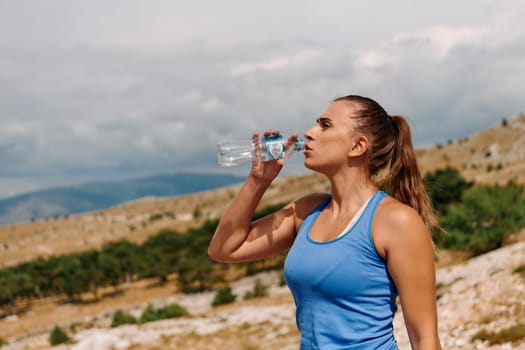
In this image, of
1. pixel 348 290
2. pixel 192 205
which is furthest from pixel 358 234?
pixel 192 205

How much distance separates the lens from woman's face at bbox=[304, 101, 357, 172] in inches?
119

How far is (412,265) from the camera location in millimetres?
2617

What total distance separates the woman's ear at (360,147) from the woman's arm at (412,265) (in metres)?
0.42

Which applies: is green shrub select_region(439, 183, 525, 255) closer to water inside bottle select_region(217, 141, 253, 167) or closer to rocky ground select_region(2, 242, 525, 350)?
rocky ground select_region(2, 242, 525, 350)

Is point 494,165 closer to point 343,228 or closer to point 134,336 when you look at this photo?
point 134,336

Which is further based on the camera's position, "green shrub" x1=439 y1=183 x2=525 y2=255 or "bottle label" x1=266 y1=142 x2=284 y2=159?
"green shrub" x1=439 y1=183 x2=525 y2=255

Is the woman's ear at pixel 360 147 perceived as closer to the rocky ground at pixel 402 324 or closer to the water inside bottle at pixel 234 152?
the water inside bottle at pixel 234 152

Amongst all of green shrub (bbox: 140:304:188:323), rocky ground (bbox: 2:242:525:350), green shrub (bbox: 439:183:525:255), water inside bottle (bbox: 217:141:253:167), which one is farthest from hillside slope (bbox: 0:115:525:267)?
water inside bottle (bbox: 217:141:253:167)

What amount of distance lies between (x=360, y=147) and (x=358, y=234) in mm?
540

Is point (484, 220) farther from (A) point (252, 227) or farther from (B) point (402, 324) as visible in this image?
(A) point (252, 227)

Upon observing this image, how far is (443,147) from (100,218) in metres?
94.5

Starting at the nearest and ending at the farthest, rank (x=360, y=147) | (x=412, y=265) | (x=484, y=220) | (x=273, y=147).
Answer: (x=412, y=265) < (x=360, y=147) < (x=273, y=147) < (x=484, y=220)

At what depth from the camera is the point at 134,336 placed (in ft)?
61.5

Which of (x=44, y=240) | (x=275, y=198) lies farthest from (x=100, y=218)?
(x=275, y=198)
